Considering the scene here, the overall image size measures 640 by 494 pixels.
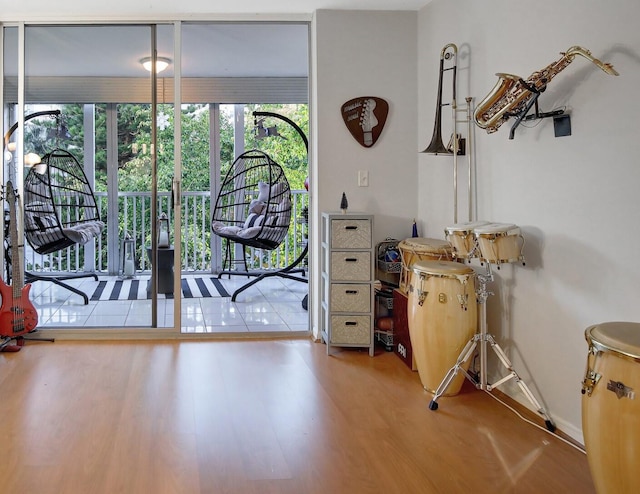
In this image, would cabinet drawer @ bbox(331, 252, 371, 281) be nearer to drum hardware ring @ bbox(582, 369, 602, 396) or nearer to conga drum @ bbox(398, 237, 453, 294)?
conga drum @ bbox(398, 237, 453, 294)

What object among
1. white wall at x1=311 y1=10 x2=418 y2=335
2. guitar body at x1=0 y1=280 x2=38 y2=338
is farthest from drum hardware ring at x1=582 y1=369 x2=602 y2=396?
guitar body at x1=0 y1=280 x2=38 y2=338

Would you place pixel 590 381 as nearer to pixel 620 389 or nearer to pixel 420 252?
pixel 620 389

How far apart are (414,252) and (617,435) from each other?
1.97 m

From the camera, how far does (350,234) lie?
156 inches

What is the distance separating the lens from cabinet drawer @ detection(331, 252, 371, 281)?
3.97 meters

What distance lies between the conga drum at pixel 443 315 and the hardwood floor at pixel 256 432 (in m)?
0.19

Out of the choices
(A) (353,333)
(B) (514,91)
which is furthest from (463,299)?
(A) (353,333)

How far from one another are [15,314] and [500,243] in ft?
10.4

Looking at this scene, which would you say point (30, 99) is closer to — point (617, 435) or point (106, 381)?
point (106, 381)

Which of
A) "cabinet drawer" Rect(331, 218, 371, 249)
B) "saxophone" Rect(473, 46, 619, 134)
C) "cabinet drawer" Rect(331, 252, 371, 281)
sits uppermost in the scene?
"saxophone" Rect(473, 46, 619, 134)

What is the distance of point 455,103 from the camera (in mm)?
3637

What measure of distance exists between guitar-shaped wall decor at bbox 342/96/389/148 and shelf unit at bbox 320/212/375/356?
652mm

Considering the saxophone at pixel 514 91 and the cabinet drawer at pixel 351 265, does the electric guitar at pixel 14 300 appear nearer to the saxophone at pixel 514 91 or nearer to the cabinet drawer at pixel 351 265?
the cabinet drawer at pixel 351 265

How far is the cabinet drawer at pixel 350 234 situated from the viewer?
3.95m
